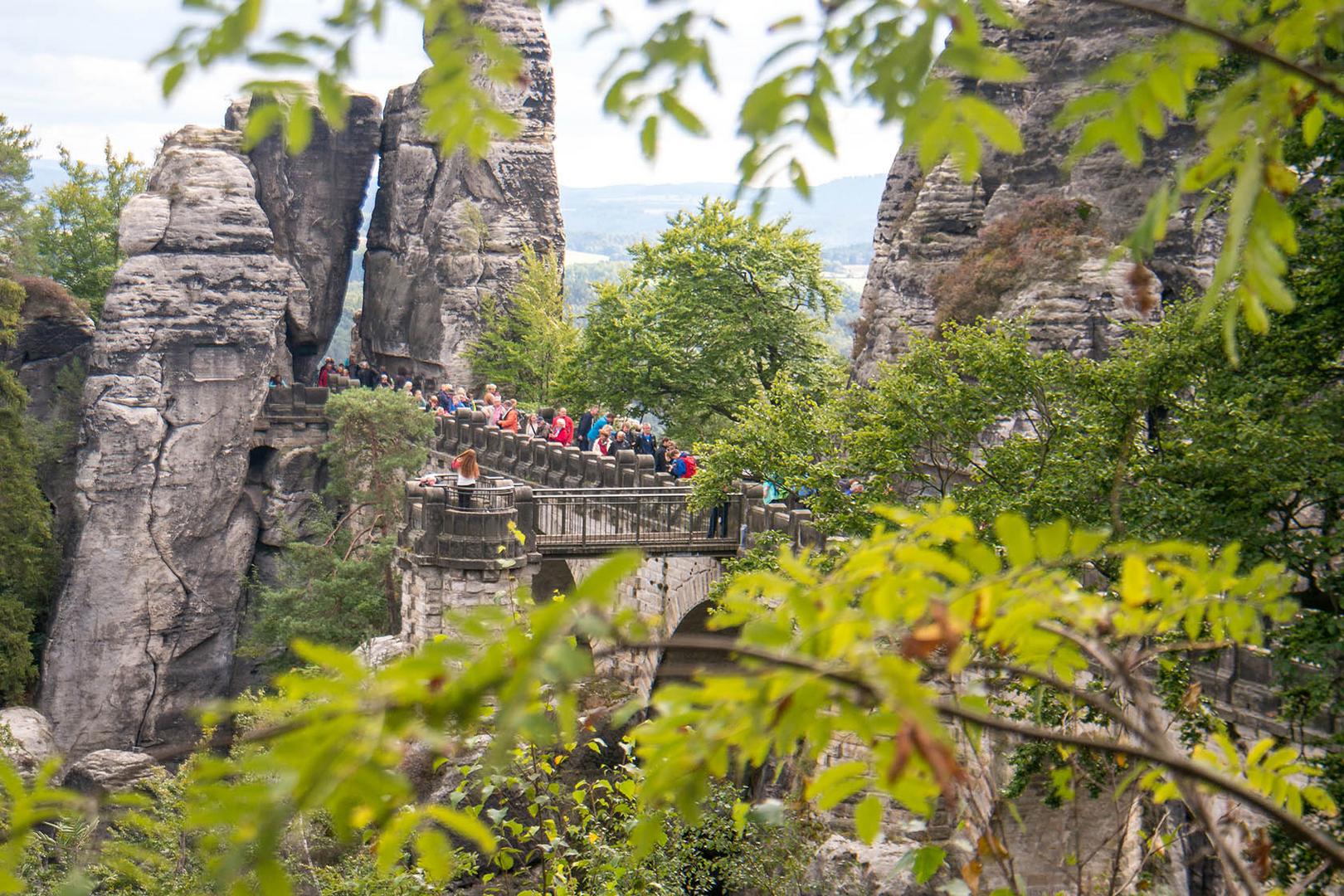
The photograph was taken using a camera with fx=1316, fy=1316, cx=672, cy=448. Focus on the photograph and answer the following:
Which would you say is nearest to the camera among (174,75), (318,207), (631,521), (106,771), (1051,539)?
(1051,539)

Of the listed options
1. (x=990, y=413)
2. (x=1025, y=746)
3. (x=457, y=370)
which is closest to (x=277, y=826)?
(x=1025, y=746)

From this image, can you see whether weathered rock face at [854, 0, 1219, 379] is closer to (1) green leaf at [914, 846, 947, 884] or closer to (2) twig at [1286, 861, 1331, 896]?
(2) twig at [1286, 861, 1331, 896]

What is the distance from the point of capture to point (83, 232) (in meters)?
47.1

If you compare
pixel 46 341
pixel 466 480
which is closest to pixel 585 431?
pixel 466 480

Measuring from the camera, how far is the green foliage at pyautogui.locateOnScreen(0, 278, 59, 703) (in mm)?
32000

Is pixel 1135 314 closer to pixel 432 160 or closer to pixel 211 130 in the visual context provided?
pixel 432 160

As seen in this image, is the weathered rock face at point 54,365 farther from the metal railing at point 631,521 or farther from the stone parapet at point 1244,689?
the stone parapet at point 1244,689

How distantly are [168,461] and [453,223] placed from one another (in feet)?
39.6

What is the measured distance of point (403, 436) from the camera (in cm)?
3391

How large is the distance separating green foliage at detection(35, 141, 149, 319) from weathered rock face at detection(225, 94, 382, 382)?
21.2 ft

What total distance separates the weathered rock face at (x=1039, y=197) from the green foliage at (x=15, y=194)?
26807 millimetres

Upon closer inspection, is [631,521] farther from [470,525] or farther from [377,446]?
[377,446]

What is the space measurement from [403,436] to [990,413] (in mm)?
20578

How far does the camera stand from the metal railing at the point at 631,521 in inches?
860
